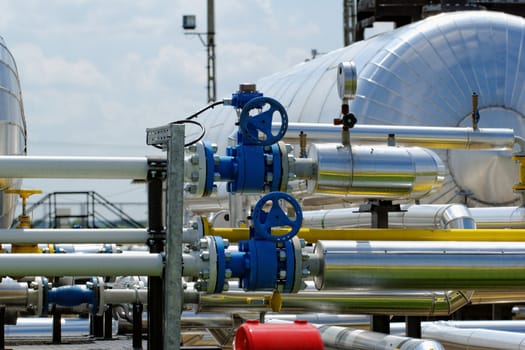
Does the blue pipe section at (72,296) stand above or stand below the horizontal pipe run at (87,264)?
below

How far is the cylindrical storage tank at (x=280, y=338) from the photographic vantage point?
496 cm

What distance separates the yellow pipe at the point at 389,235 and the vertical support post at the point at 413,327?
1154 millimetres

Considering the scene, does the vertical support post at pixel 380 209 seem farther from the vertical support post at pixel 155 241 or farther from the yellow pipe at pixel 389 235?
the vertical support post at pixel 155 241

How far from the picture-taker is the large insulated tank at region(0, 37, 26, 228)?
7844 mm

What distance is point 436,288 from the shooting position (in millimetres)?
6160

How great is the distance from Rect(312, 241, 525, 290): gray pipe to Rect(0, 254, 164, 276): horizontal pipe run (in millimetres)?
1223

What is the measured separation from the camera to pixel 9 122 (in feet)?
26.0

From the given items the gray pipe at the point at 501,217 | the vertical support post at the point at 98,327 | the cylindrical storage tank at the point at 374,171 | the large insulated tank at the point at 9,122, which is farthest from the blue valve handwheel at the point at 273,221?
the gray pipe at the point at 501,217

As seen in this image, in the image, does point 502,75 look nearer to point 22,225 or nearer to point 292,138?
point 292,138

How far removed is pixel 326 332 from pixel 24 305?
6.48 ft

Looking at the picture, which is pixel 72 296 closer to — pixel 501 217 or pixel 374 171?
pixel 374 171

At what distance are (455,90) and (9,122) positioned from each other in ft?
20.2

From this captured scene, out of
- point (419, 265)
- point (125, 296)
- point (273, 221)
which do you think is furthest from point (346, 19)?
point (273, 221)

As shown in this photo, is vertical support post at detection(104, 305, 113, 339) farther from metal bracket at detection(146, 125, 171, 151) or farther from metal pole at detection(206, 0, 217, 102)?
metal pole at detection(206, 0, 217, 102)
